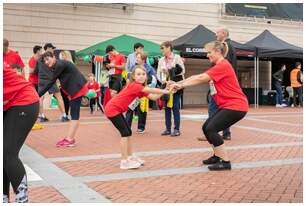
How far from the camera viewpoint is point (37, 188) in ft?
14.9

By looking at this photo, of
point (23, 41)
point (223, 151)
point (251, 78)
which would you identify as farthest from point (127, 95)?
point (251, 78)

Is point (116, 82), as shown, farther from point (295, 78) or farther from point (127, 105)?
point (295, 78)

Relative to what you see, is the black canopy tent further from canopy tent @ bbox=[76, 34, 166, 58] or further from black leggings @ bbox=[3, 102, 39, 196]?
black leggings @ bbox=[3, 102, 39, 196]

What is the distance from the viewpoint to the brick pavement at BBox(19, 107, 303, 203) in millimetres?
4324

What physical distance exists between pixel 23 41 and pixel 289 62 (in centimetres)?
1235

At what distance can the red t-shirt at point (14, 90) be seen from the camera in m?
3.49

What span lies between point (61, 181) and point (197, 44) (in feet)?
40.6

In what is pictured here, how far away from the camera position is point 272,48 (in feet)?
56.5

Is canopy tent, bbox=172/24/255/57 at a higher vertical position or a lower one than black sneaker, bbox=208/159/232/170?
higher

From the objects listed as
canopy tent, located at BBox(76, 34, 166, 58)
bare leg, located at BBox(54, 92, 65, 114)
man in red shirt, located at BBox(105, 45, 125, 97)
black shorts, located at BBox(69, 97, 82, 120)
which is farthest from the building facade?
black shorts, located at BBox(69, 97, 82, 120)

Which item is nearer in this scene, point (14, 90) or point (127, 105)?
point (14, 90)

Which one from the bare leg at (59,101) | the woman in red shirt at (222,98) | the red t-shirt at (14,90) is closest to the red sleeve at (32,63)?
the bare leg at (59,101)

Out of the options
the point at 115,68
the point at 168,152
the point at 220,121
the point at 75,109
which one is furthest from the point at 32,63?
the point at 220,121

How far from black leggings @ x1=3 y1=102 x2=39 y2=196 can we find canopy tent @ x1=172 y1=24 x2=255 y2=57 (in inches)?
514
